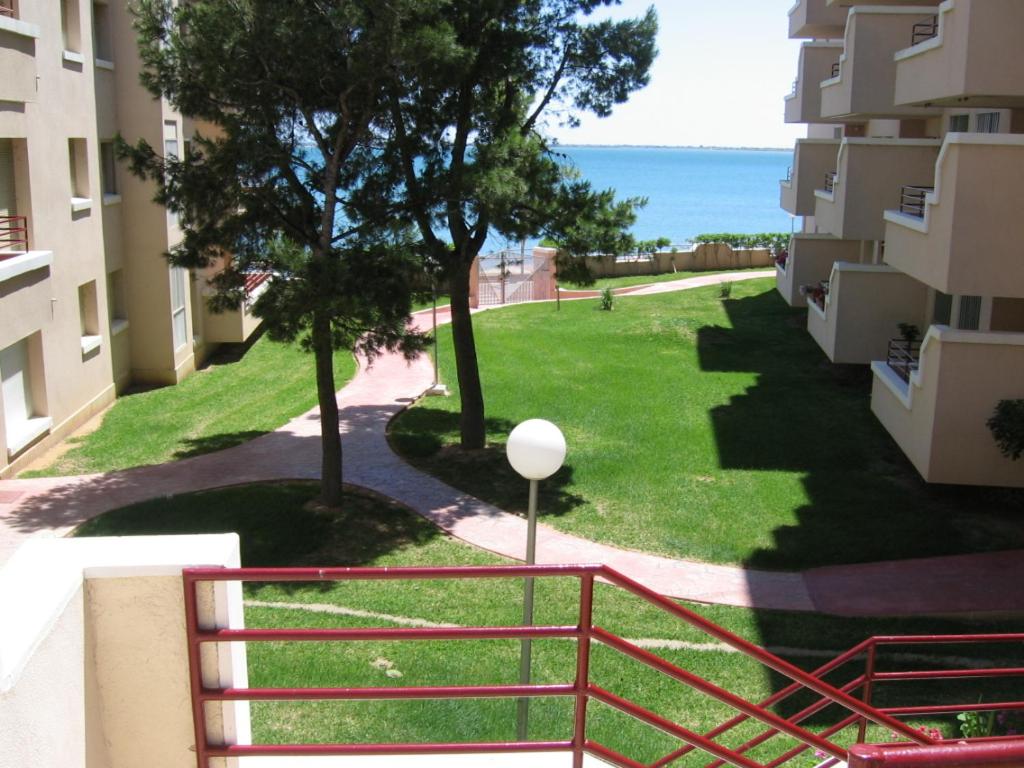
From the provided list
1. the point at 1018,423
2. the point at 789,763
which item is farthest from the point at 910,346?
the point at 789,763

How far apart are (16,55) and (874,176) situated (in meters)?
14.8

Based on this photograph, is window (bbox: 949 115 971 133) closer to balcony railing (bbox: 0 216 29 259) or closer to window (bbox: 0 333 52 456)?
balcony railing (bbox: 0 216 29 259)

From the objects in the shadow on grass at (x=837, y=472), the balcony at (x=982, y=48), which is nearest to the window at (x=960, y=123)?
the balcony at (x=982, y=48)

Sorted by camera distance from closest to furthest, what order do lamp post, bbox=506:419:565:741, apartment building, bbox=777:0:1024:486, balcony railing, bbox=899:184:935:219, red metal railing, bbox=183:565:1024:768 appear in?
1. red metal railing, bbox=183:565:1024:768
2. lamp post, bbox=506:419:565:741
3. apartment building, bbox=777:0:1024:486
4. balcony railing, bbox=899:184:935:219

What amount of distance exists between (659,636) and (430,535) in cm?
478

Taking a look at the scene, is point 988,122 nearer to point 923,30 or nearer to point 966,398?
point 923,30

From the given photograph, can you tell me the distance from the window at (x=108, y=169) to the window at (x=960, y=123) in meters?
16.6

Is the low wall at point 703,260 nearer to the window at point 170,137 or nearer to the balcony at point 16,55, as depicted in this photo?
the window at point 170,137

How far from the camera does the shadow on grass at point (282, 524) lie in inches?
595

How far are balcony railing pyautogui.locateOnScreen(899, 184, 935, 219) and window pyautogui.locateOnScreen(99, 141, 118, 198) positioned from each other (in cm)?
1565

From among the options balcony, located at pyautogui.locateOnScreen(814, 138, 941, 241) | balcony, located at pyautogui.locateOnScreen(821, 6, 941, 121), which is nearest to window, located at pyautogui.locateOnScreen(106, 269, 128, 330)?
balcony, located at pyautogui.locateOnScreen(814, 138, 941, 241)

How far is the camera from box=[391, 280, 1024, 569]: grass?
15469 mm

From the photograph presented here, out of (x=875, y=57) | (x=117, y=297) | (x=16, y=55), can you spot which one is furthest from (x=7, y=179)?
(x=875, y=57)

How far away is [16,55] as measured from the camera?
1783 cm
